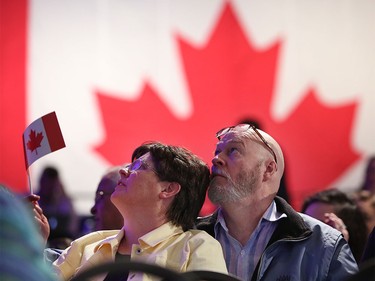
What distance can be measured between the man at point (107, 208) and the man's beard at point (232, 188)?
77cm

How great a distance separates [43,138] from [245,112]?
5.33 metres

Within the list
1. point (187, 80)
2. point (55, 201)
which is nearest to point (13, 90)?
point (55, 201)

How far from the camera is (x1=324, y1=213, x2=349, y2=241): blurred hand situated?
3805 millimetres

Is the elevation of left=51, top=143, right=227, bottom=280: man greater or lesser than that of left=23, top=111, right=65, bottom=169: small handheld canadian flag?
lesser

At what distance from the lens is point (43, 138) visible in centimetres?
354

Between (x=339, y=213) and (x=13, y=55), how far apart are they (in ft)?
15.2

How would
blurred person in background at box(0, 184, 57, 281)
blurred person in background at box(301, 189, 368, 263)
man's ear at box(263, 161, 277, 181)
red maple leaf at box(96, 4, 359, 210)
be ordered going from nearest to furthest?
blurred person in background at box(0, 184, 57, 281) < man's ear at box(263, 161, 277, 181) < blurred person in background at box(301, 189, 368, 263) < red maple leaf at box(96, 4, 359, 210)

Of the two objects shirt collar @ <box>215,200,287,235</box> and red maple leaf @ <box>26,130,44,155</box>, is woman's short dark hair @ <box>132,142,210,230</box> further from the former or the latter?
red maple leaf @ <box>26,130,44,155</box>

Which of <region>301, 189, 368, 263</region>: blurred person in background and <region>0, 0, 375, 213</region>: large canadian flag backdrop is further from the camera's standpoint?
<region>0, 0, 375, 213</region>: large canadian flag backdrop

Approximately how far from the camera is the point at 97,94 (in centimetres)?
827

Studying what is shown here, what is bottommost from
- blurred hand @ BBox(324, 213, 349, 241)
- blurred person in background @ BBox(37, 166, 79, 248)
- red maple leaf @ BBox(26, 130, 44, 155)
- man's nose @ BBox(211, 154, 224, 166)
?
blurred person in background @ BBox(37, 166, 79, 248)

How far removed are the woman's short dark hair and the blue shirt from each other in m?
0.15

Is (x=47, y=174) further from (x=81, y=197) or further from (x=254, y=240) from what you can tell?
(x=254, y=240)

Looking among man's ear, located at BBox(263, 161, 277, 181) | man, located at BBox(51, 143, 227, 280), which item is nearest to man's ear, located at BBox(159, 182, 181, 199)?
man, located at BBox(51, 143, 227, 280)
